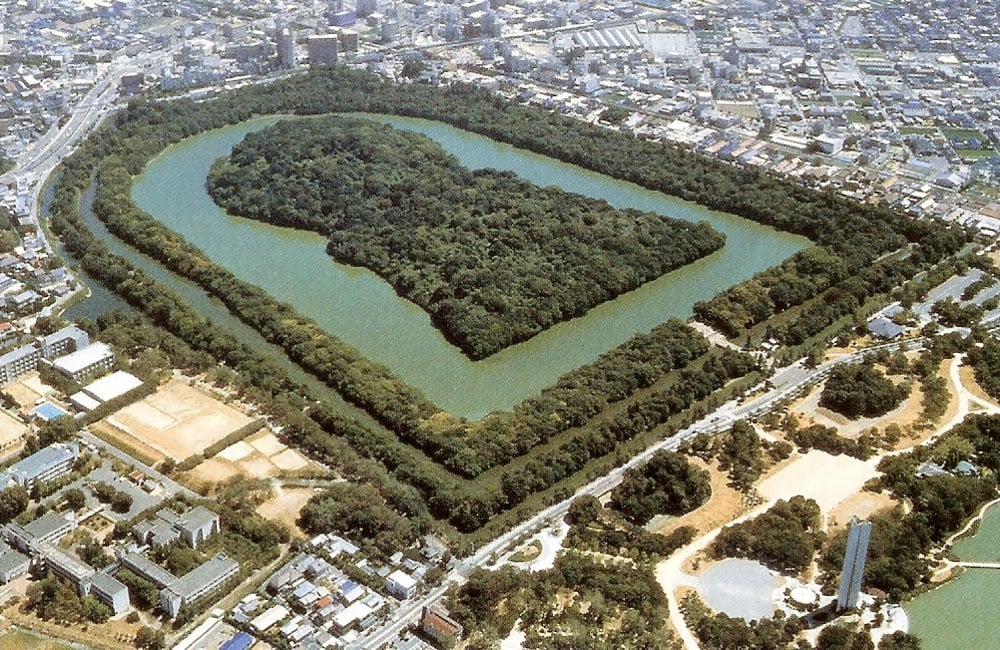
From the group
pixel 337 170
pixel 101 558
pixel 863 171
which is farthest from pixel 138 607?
pixel 863 171

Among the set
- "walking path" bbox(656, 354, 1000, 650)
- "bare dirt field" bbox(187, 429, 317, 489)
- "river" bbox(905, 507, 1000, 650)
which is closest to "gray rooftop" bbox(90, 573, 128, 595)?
"bare dirt field" bbox(187, 429, 317, 489)

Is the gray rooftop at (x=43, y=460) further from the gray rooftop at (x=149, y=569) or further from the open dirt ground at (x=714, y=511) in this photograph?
the open dirt ground at (x=714, y=511)

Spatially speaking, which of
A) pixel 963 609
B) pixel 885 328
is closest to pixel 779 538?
pixel 963 609

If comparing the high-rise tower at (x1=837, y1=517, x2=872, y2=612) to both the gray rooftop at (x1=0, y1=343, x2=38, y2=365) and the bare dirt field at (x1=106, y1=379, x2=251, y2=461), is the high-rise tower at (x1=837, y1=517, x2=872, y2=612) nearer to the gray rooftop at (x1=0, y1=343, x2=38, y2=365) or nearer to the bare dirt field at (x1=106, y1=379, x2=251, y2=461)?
the bare dirt field at (x1=106, y1=379, x2=251, y2=461)

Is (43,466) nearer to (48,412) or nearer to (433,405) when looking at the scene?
(48,412)

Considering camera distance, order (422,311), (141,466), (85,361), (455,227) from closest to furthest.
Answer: (141,466)
(85,361)
(422,311)
(455,227)

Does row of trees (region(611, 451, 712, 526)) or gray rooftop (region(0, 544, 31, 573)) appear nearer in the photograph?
gray rooftop (region(0, 544, 31, 573))
